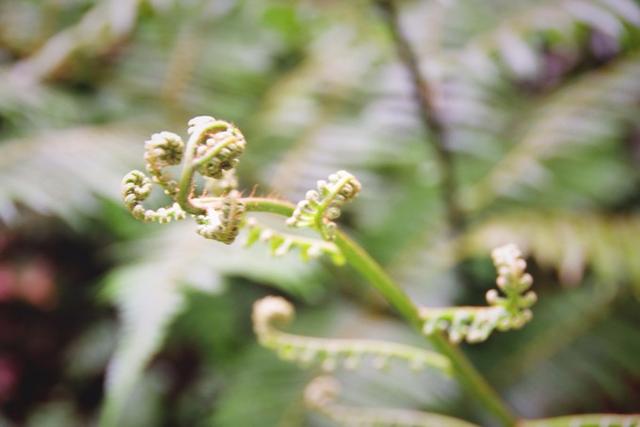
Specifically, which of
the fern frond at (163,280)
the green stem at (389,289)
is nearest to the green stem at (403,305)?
the green stem at (389,289)

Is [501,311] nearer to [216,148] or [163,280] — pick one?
[216,148]

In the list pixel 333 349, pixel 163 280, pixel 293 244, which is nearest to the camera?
pixel 293 244

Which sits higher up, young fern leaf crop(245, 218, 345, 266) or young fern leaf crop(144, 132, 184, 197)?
young fern leaf crop(144, 132, 184, 197)

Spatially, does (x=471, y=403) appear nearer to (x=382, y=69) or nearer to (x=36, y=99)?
(x=382, y=69)

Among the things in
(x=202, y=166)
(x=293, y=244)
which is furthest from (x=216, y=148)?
(x=293, y=244)

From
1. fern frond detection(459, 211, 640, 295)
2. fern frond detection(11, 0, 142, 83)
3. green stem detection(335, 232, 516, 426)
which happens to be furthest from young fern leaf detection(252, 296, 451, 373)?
fern frond detection(11, 0, 142, 83)

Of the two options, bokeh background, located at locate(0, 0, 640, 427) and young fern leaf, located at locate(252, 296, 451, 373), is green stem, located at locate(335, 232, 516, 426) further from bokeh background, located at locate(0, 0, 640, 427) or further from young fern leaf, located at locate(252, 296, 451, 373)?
bokeh background, located at locate(0, 0, 640, 427)

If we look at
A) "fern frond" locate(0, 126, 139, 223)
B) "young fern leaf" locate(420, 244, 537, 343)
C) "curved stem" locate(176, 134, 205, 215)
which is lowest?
"young fern leaf" locate(420, 244, 537, 343)

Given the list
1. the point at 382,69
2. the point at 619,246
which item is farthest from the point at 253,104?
the point at 619,246
